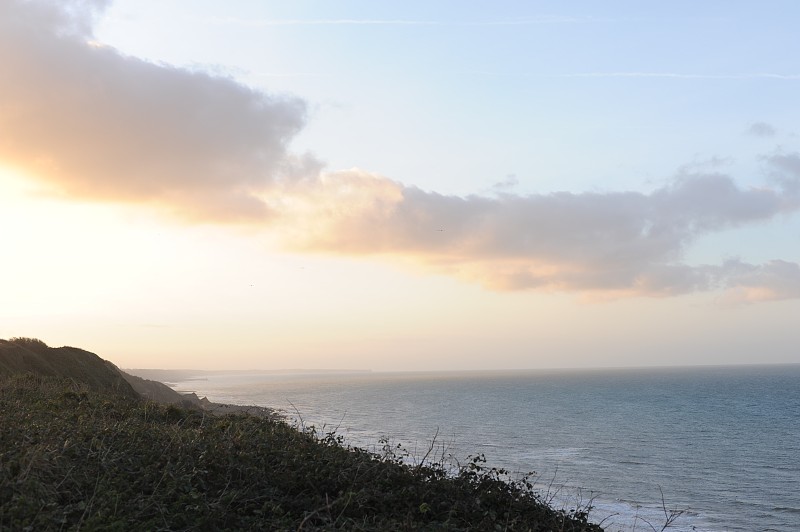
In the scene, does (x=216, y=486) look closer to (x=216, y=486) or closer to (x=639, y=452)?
(x=216, y=486)

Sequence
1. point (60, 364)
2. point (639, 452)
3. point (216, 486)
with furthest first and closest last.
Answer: point (639, 452), point (60, 364), point (216, 486)

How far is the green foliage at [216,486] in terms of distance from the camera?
34.6 feet

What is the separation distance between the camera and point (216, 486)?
12984 mm

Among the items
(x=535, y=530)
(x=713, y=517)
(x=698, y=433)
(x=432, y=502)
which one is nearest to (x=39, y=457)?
(x=432, y=502)

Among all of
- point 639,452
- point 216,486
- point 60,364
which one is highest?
point 60,364

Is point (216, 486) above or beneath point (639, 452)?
above

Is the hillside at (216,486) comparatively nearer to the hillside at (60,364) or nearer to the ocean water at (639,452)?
the ocean water at (639,452)

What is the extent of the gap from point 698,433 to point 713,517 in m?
43.6

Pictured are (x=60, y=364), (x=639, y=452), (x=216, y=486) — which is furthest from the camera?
(x=639, y=452)

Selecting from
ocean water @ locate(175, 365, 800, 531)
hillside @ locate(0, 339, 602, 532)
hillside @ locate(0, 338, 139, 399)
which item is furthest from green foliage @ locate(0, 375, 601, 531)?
hillside @ locate(0, 338, 139, 399)

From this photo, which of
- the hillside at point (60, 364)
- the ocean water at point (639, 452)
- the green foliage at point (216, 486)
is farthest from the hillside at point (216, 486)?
the hillside at point (60, 364)

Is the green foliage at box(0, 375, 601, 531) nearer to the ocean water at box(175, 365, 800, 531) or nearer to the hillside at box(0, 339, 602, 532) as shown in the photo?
the hillside at box(0, 339, 602, 532)

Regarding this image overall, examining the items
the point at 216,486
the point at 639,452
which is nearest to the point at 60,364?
the point at 216,486

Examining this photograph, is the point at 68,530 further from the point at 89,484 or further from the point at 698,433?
the point at 698,433
